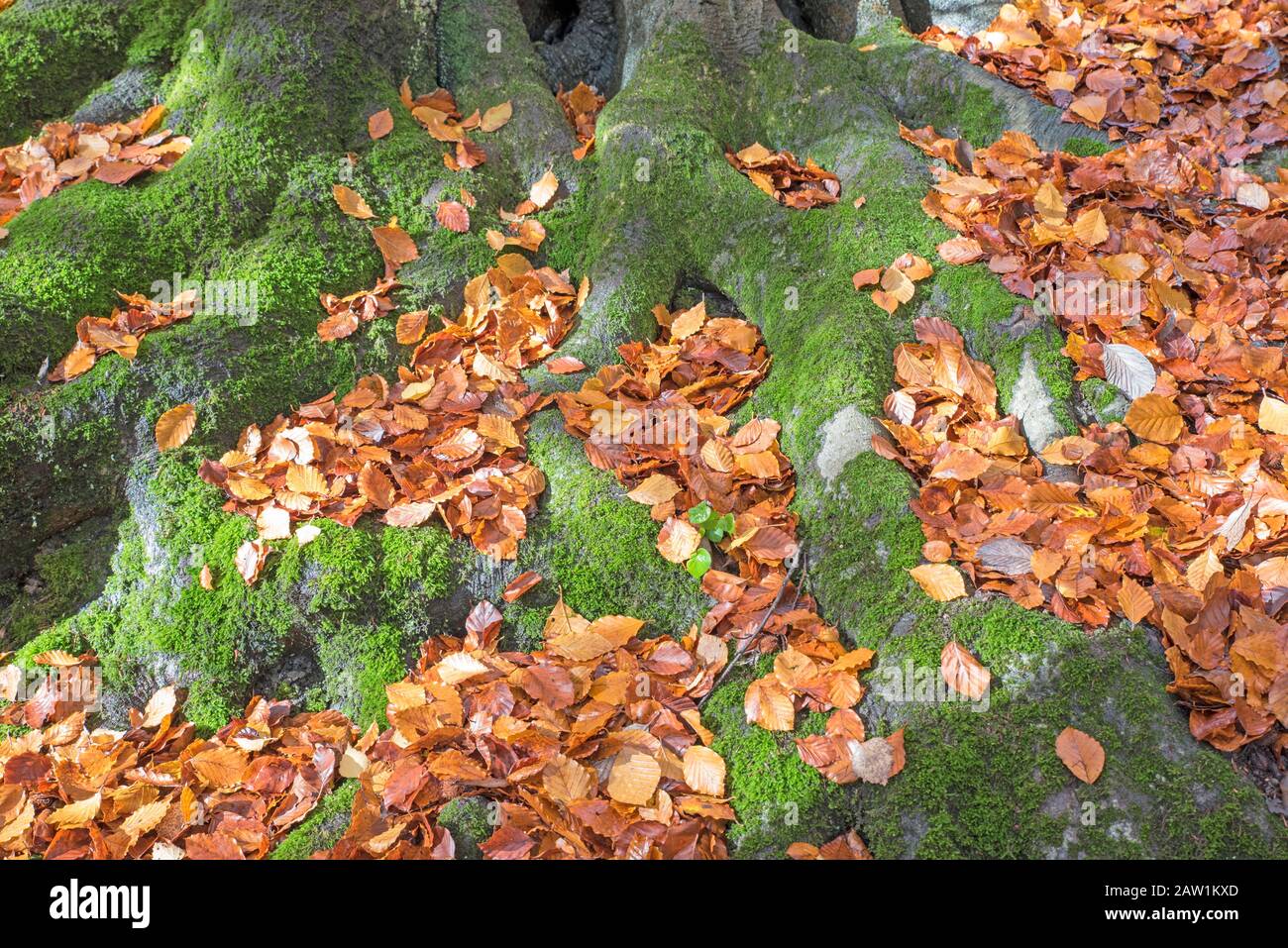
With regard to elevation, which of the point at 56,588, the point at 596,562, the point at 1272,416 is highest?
the point at 1272,416

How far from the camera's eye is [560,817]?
101 inches

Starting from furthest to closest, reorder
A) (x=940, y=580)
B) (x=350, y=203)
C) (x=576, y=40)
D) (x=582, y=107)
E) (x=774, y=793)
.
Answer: (x=576, y=40) < (x=582, y=107) < (x=350, y=203) < (x=940, y=580) < (x=774, y=793)

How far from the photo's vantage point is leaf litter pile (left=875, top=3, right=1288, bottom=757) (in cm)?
262

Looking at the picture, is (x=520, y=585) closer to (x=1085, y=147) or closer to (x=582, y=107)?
(x=582, y=107)

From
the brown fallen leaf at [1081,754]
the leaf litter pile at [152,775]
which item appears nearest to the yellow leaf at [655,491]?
the leaf litter pile at [152,775]

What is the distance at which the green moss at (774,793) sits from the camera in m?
2.49

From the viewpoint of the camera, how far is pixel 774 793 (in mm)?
2551

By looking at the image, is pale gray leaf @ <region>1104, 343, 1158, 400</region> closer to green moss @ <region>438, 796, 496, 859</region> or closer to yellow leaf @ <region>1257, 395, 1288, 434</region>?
yellow leaf @ <region>1257, 395, 1288, 434</region>

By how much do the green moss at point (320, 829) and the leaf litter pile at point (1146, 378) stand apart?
1.92 metres

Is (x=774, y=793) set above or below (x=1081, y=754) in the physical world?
below

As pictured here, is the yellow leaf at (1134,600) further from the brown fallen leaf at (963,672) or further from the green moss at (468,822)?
the green moss at (468,822)

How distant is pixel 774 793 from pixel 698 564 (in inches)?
30.4

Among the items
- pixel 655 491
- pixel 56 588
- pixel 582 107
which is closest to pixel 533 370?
pixel 655 491
